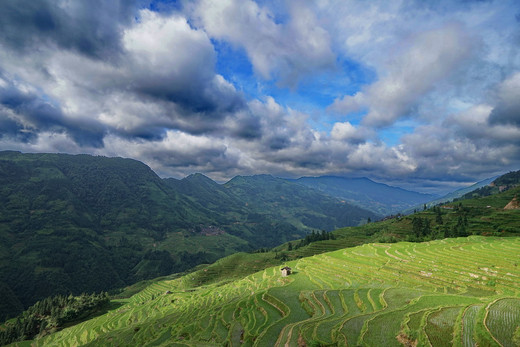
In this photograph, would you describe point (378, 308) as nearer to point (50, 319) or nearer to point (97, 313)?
point (97, 313)

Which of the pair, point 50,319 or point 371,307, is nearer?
point 371,307

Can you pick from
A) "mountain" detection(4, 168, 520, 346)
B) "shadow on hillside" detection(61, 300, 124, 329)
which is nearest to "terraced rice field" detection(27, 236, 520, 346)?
"mountain" detection(4, 168, 520, 346)

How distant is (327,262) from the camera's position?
87.9 meters

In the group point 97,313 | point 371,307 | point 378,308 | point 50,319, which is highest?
point 378,308

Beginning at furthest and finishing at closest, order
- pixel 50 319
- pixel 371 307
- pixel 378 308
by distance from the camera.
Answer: pixel 50 319 → pixel 371 307 → pixel 378 308

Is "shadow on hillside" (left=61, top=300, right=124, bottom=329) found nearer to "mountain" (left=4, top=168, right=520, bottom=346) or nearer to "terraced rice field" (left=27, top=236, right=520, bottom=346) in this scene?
"mountain" (left=4, top=168, right=520, bottom=346)

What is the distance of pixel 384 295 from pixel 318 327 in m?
18.0

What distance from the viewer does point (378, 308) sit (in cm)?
3947

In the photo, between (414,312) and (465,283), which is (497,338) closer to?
(414,312)

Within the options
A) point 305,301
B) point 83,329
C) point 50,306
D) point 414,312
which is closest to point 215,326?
point 305,301

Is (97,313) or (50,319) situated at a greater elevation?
(50,319)

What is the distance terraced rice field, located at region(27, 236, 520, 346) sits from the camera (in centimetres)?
2591

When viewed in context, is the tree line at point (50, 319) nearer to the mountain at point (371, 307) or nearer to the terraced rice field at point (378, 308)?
the mountain at point (371, 307)

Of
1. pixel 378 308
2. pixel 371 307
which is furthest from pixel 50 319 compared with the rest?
pixel 378 308
